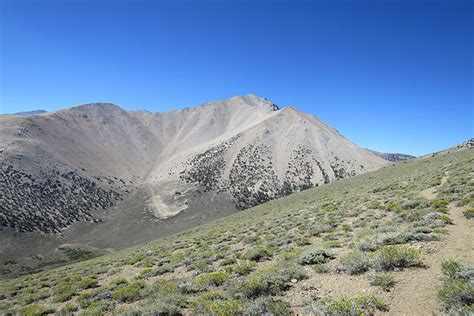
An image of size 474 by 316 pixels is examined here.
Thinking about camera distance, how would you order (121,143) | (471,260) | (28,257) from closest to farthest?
(471,260) → (28,257) → (121,143)

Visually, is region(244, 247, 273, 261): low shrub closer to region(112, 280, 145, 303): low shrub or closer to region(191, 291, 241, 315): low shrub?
region(191, 291, 241, 315): low shrub

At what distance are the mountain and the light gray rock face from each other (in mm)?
369

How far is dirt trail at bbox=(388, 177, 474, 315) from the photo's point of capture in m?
6.09

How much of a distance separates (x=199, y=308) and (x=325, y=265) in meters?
4.43

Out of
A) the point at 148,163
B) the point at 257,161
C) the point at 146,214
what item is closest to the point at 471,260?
the point at 146,214

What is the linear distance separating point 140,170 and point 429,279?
130219mm

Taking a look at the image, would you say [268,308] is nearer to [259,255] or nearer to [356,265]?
[356,265]

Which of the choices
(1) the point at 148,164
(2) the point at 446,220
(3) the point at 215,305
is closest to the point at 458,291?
(3) the point at 215,305

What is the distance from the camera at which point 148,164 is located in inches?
5384

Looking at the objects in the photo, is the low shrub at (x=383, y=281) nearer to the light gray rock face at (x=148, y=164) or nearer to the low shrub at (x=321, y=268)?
the low shrub at (x=321, y=268)

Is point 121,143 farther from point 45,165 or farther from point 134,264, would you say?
point 134,264

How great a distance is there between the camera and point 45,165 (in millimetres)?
89375

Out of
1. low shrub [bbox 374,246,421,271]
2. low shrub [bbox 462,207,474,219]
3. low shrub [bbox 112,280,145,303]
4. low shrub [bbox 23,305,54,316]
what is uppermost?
low shrub [bbox 462,207,474,219]

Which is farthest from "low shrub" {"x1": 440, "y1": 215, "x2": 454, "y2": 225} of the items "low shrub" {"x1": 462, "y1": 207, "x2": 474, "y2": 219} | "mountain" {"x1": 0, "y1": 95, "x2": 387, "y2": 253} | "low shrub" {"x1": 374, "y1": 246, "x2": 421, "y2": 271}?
"mountain" {"x1": 0, "y1": 95, "x2": 387, "y2": 253}
